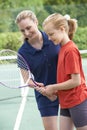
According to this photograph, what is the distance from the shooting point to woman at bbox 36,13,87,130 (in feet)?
10.2

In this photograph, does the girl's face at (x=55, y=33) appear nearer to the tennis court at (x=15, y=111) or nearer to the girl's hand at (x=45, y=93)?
the girl's hand at (x=45, y=93)

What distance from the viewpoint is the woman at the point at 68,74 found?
3105 millimetres

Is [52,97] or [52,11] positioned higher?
[52,97]

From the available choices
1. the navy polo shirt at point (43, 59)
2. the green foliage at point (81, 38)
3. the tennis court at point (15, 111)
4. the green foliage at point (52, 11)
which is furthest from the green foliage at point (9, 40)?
the navy polo shirt at point (43, 59)

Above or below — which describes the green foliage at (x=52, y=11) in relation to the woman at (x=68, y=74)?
below

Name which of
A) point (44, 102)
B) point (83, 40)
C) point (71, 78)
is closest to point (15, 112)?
point (44, 102)

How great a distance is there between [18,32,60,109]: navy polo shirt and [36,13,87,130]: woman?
268 millimetres

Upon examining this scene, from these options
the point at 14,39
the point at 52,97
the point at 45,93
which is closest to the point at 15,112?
the point at 52,97

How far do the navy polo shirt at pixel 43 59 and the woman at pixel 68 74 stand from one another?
0.27 meters

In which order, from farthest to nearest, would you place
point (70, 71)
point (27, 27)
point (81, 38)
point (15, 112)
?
point (81, 38) < point (15, 112) < point (27, 27) < point (70, 71)

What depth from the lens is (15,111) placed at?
20.6ft

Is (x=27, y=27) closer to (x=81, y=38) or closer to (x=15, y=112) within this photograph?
(x=15, y=112)

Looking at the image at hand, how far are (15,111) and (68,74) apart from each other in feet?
10.7

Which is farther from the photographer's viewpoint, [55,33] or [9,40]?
[9,40]
